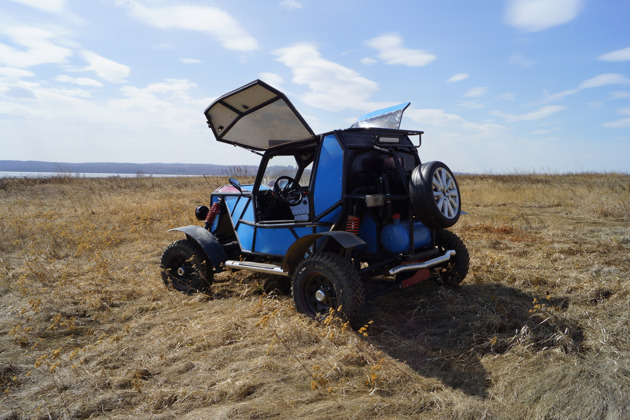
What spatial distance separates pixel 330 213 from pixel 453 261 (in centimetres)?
182

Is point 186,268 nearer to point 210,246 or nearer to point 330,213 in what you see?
point 210,246

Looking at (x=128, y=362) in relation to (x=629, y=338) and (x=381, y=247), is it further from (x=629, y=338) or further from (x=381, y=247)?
(x=629, y=338)

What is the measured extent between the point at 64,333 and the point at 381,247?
349 cm

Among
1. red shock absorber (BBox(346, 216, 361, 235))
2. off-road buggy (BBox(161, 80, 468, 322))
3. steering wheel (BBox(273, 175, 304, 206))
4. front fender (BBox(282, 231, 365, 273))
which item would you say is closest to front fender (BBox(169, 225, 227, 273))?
off-road buggy (BBox(161, 80, 468, 322))

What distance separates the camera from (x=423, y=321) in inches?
174

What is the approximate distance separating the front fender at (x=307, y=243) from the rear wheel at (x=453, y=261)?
153cm

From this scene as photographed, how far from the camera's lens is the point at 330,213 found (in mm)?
4504

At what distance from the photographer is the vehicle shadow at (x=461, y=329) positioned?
11.1ft

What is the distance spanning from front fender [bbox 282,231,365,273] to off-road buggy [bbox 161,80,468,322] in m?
0.01

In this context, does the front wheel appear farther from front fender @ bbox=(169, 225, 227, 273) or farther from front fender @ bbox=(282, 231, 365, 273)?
front fender @ bbox=(169, 225, 227, 273)

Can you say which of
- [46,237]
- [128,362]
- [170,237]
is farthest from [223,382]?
[46,237]

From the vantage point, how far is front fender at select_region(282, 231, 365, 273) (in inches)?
158

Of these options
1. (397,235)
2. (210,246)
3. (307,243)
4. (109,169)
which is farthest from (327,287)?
(109,169)

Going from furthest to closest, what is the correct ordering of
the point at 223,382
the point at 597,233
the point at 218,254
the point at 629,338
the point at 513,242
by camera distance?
the point at 597,233, the point at 513,242, the point at 218,254, the point at 629,338, the point at 223,382
